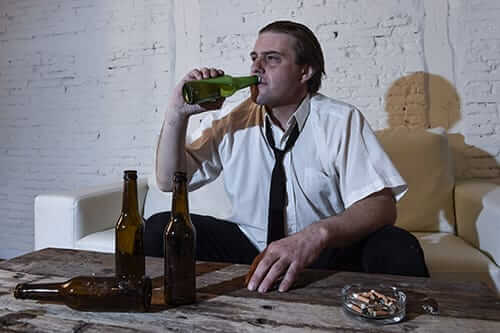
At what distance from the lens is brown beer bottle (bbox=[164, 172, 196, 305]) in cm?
81

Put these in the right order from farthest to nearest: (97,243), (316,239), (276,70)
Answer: (97,243) → (276,70) → (316,239)

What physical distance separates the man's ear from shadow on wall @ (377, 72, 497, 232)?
0.71m

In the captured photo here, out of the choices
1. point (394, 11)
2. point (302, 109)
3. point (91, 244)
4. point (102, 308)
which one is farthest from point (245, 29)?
point (102, 308)

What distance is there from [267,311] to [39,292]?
41 cm

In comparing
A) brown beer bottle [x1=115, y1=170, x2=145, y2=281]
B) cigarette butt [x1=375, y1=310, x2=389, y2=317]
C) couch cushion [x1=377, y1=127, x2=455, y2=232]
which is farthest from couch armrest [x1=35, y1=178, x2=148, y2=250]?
cigarette butt [x1=375, y1=310, x2=389, y2=317]

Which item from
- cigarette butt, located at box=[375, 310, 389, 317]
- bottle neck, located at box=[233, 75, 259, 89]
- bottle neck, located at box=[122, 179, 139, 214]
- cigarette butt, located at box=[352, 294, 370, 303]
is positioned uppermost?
bottle neck, located at box=[233, 75, 259, 89]

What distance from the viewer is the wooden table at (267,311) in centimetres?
71

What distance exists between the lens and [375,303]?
757 mm

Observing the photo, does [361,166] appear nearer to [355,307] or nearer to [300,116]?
[300,116]

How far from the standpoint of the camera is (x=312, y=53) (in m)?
1.50

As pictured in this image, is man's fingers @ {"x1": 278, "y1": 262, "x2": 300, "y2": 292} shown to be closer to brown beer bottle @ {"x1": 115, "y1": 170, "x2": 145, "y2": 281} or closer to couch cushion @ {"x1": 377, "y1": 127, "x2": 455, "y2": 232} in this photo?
brown beer bottle @ {"x1": 115, "y1": 170, "x2": 145, "y2": 281}

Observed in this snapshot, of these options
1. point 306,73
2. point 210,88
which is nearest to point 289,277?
point 210,88

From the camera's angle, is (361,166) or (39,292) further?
(361,166)

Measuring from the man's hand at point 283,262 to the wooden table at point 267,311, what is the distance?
23 millimetres
